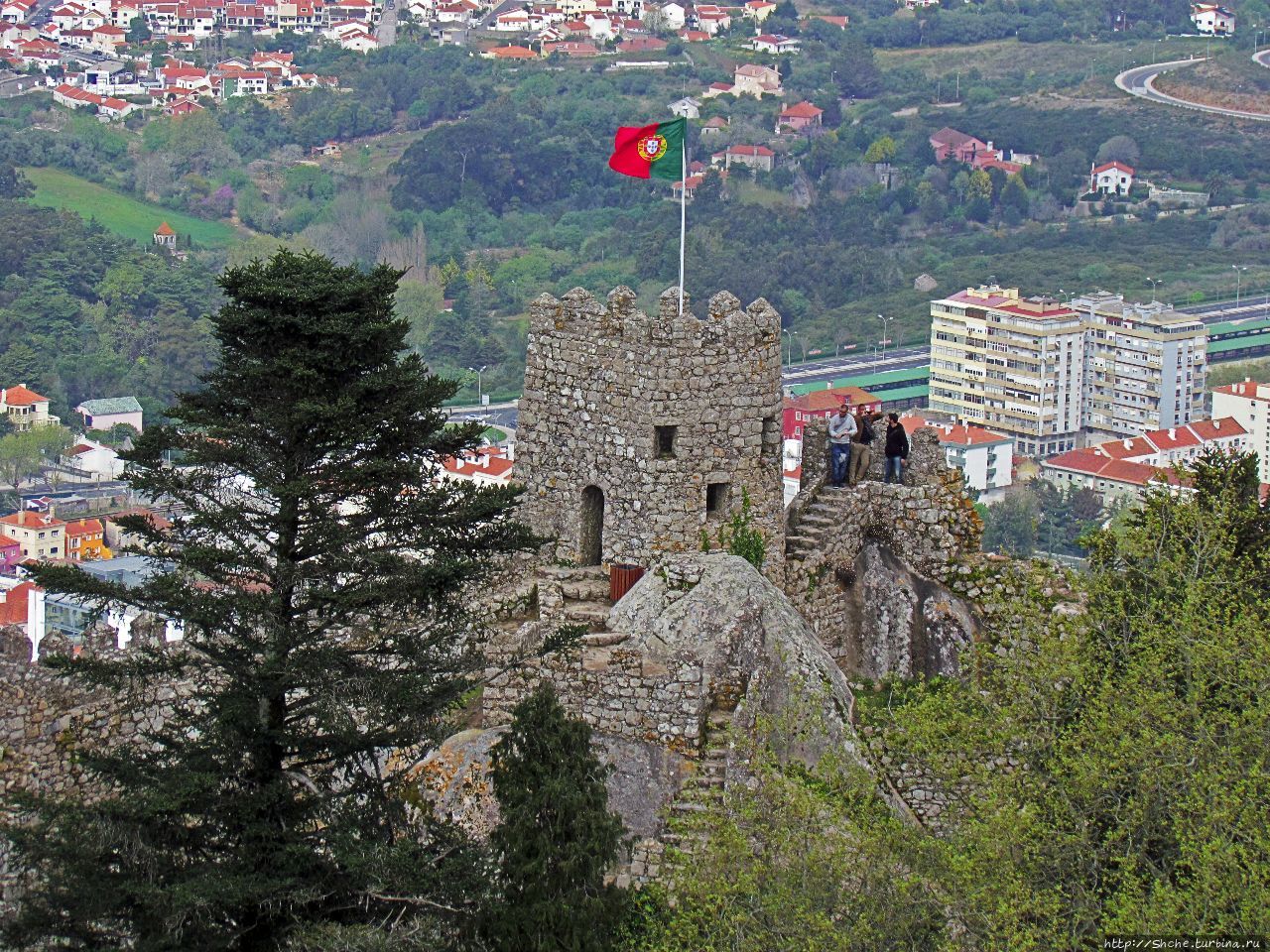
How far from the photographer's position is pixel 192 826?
721 inches

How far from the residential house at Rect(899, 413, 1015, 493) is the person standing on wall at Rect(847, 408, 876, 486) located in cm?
10318

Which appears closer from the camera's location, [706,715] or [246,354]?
[246,354]

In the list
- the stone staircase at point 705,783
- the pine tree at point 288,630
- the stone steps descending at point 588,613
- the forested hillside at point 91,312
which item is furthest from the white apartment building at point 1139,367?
the pine tree at point 288,630

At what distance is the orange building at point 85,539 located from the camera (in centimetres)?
8931

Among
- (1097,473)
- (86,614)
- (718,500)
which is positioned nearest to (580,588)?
(718,500)

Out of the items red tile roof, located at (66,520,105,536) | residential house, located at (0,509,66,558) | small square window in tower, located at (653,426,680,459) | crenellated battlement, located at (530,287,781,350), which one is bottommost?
residential house, located at (0,509,66,558)

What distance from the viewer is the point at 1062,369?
16325 centimetres

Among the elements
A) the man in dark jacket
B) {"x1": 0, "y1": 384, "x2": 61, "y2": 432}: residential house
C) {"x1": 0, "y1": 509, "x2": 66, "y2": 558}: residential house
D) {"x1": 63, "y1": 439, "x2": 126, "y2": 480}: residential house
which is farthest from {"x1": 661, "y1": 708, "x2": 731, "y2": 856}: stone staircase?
{"x1": 0, "y1": 384, "x2": 61, "y2": 432}: residential house

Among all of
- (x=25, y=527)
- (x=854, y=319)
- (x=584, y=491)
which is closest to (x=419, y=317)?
(x=854, y=319)

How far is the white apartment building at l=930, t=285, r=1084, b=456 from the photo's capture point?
531ft

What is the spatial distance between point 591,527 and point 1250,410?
11622 cm

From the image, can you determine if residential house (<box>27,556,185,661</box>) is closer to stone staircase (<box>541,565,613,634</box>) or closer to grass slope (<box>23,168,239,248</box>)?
stone staircase (<box>541,565,613,634</box>)

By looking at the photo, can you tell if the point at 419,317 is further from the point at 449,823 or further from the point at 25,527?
the point at 449,823

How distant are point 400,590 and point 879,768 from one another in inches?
206
